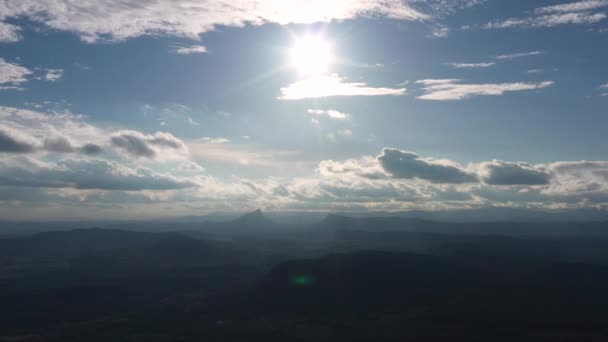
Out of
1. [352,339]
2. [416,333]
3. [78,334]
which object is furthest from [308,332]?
[78,334]

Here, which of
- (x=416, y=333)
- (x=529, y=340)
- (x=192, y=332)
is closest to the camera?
(x=529, y=340)

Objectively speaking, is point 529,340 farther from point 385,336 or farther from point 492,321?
point 385,336

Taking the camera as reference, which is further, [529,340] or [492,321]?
[492,321]

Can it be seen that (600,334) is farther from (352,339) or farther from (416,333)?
(352,339)

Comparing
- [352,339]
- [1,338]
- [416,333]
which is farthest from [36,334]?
[416,333]

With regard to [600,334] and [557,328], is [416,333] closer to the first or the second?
[557,328]

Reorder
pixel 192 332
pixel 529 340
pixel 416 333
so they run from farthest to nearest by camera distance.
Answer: pixel 192 332
pixel 416 333
pixel 529 340

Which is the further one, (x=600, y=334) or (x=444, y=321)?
(x=444, y=321)
